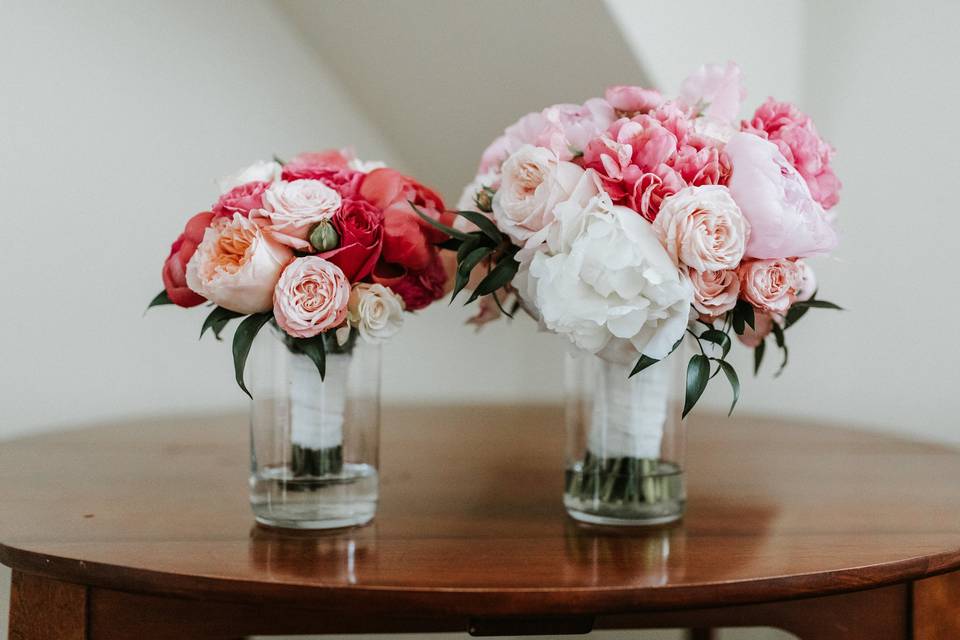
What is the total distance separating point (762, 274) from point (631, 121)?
16 centimetres

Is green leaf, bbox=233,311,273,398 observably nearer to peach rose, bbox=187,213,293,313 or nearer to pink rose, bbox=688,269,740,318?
peach rose, bbox=187,213,293,313

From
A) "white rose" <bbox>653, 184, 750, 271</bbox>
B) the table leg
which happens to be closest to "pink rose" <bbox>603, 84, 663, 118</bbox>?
"white rose" <bbox>653, 184, 750, 271</bbox>

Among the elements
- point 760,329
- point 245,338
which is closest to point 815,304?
point 760,329

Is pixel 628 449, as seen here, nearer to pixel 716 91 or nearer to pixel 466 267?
pixel 466 267

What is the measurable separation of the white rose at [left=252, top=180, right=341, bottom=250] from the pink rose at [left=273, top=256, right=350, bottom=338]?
0.03 meters

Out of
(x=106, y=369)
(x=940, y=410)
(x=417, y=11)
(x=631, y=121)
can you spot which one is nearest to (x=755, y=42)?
(x=417, y=11)

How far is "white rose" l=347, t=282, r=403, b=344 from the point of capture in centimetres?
74

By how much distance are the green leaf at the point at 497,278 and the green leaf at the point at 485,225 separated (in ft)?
0.08

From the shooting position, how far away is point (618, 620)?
764mm

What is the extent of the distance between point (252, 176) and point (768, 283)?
1.47ft

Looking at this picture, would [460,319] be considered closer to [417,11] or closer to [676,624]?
[417,11]

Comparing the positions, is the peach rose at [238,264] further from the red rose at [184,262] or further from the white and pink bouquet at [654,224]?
the white and pink bouquet at [654,224]

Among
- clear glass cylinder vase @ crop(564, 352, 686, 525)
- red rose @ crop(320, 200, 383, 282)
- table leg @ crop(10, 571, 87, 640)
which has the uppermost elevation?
red rose @ crop(320, 200, 383, 282)

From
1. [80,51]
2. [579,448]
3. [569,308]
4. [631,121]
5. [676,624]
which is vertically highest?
[80,51]
